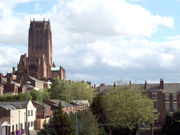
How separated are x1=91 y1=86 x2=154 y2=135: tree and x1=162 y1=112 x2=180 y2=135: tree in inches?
158

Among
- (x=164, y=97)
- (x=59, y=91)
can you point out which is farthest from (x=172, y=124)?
(x=59, y=91)

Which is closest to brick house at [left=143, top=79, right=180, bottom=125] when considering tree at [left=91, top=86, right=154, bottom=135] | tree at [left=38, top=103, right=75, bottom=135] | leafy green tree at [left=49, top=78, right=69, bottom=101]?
tree at [left=91, top=86, right=154, bottom=135]

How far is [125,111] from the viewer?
8100 centimetres

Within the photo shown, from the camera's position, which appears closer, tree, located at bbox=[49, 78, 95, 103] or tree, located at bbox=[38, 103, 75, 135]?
tree, located at bbox=[38, 103, 75, 135]

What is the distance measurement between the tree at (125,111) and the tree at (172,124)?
4006mm

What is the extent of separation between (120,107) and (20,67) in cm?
12373

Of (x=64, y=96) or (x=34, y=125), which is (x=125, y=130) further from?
(x=64, y=96)

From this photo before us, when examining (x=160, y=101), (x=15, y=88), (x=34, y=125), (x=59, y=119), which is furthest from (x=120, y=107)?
(x=15, y=88)

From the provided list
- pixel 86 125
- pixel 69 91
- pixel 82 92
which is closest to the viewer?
pixel 86 125

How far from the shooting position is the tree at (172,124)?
80.1m

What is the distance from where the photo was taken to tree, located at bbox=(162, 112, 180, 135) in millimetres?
80125

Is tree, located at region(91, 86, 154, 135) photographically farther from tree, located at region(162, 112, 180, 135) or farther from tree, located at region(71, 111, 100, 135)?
tree, located at region(71, 111, 100, 135)

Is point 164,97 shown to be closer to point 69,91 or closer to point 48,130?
point 69,91

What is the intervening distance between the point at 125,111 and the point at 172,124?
433 inches
